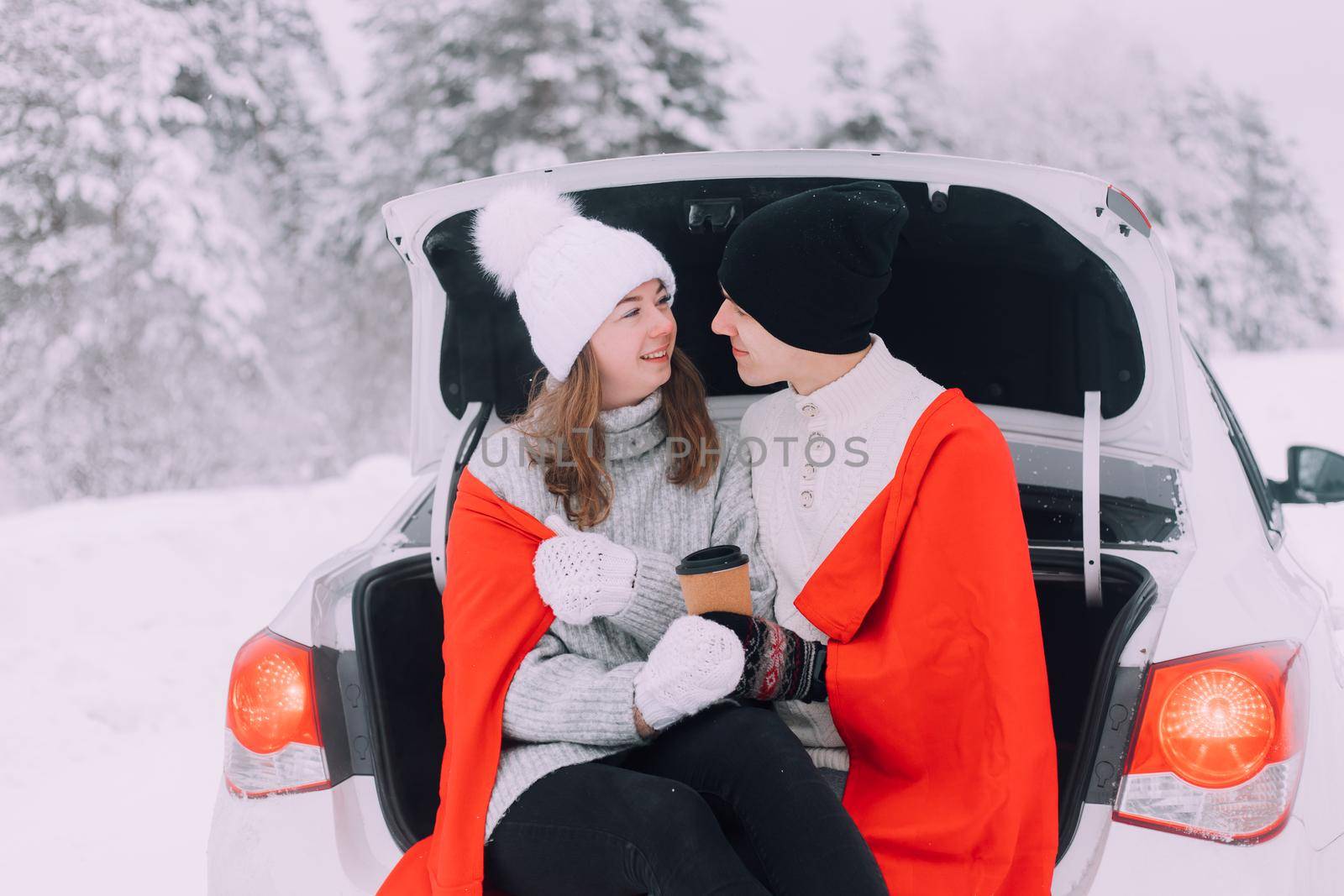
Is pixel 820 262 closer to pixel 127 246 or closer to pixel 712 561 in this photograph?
pixel 712 561

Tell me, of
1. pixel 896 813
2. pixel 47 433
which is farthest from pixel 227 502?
pixel 896 813

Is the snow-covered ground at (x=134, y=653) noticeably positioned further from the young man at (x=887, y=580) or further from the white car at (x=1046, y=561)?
the young man at (x=887, y=580)

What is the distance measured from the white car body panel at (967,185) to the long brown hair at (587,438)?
0.35m

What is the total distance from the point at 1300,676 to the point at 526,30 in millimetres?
15020

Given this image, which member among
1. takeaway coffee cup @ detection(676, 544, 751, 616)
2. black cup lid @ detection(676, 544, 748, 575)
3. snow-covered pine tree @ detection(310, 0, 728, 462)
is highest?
snow-covered pine tree @ detection(310, 0, 728, 462)

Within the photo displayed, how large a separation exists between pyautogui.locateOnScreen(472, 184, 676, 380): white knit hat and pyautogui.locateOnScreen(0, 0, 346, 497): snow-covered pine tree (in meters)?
11.5

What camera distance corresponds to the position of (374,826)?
5.53 feet

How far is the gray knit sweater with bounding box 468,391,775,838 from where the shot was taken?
1716 mm

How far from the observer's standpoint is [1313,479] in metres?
2.52

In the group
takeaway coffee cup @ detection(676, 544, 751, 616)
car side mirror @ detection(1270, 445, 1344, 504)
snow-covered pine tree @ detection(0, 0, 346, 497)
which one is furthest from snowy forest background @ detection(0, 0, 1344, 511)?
car side mirror @ detection(1270, 445, 1344, 504)

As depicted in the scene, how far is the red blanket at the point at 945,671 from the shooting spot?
153cm

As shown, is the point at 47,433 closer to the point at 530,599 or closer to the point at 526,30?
the point at 526,30

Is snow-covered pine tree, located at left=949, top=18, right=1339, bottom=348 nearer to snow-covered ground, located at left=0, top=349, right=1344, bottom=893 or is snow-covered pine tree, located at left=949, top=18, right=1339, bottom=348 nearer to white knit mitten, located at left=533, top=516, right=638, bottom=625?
snow-covered ground, located at left=0, top=349, right=1344, bottom=893

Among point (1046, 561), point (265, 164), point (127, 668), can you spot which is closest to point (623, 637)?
point (1046, 561)
